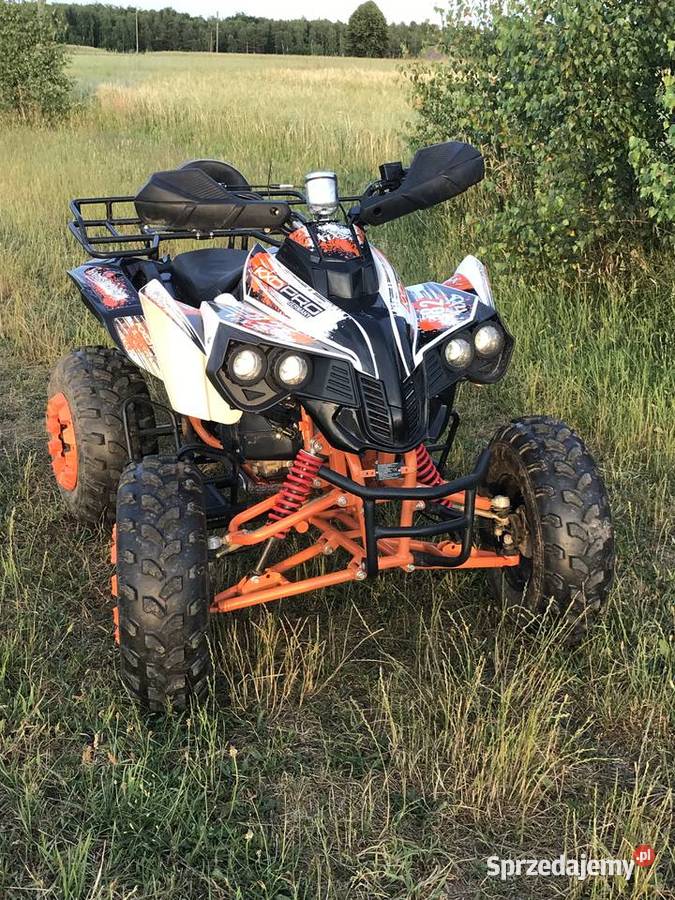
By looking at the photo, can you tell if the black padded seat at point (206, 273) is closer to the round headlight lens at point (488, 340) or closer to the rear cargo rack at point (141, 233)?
the rear cargo rack at point (141, 233)

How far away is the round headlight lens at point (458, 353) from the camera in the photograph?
2.87 meters

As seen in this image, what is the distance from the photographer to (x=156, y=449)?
4086 mm

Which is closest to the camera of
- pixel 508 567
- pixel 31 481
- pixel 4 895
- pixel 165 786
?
pixel 4 895

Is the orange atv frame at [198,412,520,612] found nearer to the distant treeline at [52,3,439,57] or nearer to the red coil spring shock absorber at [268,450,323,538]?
the red coil spring shock absorber at [268,450,323,538]

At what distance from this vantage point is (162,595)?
2.66m

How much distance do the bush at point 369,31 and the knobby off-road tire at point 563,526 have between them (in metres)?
84.2

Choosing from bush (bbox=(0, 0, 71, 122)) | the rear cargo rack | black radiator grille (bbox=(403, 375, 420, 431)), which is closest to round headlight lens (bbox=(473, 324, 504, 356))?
black radiator grille (bbox=(403, 375, 420, 431))

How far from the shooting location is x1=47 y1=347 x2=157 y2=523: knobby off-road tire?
153 inches

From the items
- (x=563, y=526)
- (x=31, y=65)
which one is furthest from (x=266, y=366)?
(x=31, y=65)

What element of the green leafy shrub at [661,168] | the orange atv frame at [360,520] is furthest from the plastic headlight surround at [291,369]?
the green leafy shrub at [661,168]

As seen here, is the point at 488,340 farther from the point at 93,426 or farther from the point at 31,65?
the point at 31,65

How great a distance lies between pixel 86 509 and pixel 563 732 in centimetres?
217

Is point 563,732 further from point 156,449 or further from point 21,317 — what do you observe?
point 21,317

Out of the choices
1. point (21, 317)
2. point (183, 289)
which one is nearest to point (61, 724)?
point (183, 289)
